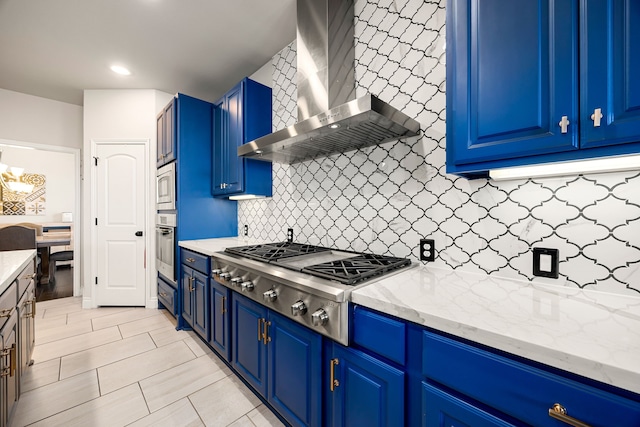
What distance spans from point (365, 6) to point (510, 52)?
4.18ft

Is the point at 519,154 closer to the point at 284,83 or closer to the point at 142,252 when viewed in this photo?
the point at 284,83

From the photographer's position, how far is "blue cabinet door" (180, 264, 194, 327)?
2455 millimetres

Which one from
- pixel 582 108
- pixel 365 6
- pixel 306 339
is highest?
pixel 365 6

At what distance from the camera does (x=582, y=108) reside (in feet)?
2.71

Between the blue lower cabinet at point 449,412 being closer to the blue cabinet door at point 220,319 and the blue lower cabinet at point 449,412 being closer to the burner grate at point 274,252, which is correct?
the burner grate at point 274,252

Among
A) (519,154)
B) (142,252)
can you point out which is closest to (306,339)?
(519,154)

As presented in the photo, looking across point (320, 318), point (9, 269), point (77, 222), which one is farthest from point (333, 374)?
point (77, 222)

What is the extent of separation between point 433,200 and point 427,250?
285 millimetres

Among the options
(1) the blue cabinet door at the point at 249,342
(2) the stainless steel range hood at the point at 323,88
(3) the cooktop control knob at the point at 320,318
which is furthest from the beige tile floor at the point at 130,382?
(2) the stainless steel range hood at the point at 323,88

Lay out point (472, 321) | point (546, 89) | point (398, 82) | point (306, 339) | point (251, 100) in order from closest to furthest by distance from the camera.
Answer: point (472, 321)
point (546, 89)
point (306, 339)
point (398, 82)
point (251, 100)

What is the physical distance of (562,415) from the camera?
2.01 ft

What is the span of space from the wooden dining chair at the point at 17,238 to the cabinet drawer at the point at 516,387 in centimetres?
541

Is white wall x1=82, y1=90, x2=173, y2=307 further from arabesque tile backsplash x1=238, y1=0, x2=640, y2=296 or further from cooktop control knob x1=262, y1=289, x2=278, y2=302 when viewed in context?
cooktop control knob x1=262, y1=289, x2=278, y2=302

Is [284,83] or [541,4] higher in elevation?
[284,83]
